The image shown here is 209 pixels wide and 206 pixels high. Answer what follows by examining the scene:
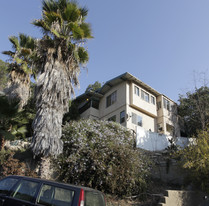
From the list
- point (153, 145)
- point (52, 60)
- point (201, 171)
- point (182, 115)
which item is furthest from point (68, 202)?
point (182, 115)

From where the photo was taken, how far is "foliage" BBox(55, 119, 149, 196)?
9492 mm

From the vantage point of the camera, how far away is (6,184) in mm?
5535

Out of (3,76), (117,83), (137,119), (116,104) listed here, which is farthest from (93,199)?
(3,76)

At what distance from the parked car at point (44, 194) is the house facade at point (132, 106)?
1410 cm

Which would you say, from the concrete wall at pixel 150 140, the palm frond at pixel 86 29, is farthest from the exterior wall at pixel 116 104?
the palm frond at pixel 86 29

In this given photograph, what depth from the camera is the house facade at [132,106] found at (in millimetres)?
20297

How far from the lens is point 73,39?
1195 cm

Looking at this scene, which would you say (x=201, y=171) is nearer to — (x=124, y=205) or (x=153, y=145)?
(x=124, y=205)

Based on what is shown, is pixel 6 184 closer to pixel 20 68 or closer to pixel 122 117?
pixel 20 68

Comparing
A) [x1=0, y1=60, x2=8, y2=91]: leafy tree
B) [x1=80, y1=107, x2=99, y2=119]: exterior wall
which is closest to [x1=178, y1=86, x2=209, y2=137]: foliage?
[x1=80, y1=107, x2=99, y2=119]: exterior wall

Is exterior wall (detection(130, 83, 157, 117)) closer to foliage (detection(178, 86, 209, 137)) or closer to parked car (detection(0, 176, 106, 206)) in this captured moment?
foliage (detection(178, 86, 209, 137))

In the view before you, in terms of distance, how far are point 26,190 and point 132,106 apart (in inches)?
639

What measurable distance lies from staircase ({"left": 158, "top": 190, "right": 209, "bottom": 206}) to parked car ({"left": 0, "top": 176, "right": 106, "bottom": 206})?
444cm

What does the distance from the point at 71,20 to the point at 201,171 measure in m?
10.3
